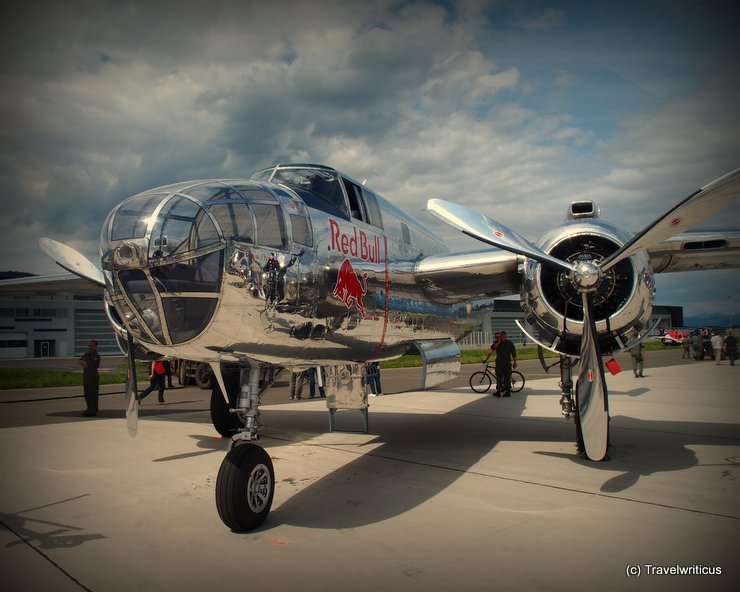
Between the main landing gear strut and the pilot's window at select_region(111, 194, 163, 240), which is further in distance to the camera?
the main landing gear strut

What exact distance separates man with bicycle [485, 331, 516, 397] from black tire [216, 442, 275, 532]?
36.7ft

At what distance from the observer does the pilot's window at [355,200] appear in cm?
679

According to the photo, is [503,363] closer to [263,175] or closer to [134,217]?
[263,175]

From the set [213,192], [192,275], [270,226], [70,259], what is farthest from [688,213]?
[70,259]

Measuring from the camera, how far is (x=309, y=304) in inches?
215

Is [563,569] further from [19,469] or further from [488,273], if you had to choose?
[19,469]

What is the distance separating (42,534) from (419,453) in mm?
4883

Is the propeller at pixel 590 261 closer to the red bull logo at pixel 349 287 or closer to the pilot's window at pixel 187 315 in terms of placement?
the red bull logo at pixel 349 287

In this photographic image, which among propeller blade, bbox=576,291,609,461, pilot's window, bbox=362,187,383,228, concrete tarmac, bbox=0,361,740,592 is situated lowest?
concrete tarmac, bbox=0,361,740,592

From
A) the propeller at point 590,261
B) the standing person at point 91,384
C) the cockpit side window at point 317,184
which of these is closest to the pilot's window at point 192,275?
the cockpit side window at point 317,184

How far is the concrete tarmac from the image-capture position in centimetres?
386

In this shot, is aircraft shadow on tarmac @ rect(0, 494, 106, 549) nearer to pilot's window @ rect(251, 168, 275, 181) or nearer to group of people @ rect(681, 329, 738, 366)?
pilot's window @ rect(251, 168, 275, 181)

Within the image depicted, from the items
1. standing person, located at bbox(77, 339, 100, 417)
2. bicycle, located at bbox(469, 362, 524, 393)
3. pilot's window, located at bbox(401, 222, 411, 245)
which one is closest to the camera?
pilot's window, located at bbox(401, 222, 411, 245)

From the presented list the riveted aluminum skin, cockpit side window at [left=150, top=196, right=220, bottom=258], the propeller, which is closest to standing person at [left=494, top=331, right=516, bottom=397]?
the propeller
